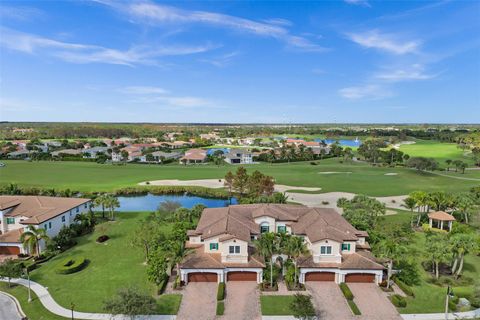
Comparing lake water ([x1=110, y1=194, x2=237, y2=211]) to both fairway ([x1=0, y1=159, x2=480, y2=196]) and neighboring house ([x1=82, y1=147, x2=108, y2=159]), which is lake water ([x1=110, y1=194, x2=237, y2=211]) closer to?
fairway ([x1=0, y1=159, x2=480, y2=196])

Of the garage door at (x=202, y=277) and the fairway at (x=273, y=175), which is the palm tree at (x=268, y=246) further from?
the fairway at (x=273, y=175)

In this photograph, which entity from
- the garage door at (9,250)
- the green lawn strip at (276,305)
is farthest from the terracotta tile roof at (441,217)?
the garage door at (9,250)

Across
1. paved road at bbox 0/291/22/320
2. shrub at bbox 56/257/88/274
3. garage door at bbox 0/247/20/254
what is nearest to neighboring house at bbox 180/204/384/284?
shrub at bbox 56/257/88/274

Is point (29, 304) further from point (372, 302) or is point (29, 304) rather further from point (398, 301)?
point (398, 301)

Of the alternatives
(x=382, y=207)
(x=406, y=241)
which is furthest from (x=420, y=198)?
(x=406, y=241)

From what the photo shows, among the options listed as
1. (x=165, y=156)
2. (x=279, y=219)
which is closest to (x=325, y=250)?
(x=279, y=219)
